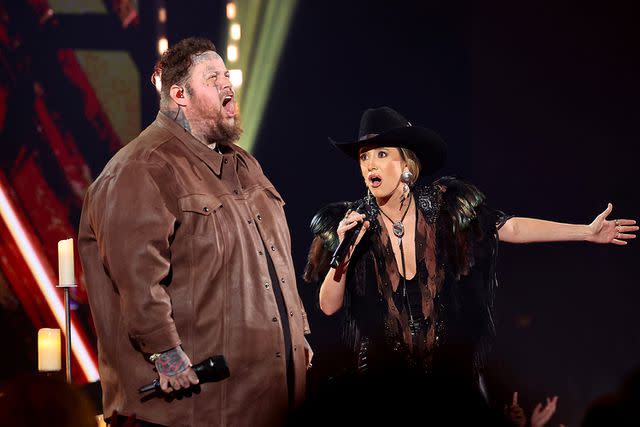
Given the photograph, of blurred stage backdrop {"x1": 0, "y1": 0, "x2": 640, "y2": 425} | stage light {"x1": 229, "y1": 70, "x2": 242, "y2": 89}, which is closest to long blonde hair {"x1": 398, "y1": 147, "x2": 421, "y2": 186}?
blurred stage backdrop {"x1": 0, "y1": 0, "x2": 640, "y2": 425}

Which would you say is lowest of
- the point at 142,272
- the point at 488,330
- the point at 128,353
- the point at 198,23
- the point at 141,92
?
the point at 488,330

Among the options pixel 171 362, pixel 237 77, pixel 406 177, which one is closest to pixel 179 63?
pixel 171 362

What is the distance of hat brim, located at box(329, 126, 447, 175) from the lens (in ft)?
11.3

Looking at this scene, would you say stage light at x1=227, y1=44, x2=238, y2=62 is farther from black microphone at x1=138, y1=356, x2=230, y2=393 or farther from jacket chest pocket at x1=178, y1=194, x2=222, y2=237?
black microphone at x1=138, y1=356, x2=230, y2=393

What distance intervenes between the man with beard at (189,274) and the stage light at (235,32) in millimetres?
1528

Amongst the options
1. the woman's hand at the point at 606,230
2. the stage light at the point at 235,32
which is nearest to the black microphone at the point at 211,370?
the woman's hand at the point at 606,230

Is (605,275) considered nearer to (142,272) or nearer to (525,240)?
(525,240)

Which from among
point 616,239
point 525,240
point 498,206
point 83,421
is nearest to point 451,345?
point 525,240

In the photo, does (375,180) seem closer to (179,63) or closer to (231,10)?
(179,63)

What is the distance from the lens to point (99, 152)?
4.06 m

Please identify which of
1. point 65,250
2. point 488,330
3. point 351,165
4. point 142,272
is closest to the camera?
point 142,272

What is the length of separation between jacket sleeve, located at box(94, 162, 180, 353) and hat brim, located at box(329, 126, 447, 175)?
3.83 feet

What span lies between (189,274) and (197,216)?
17cm

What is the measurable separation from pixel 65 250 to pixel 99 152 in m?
0.85
